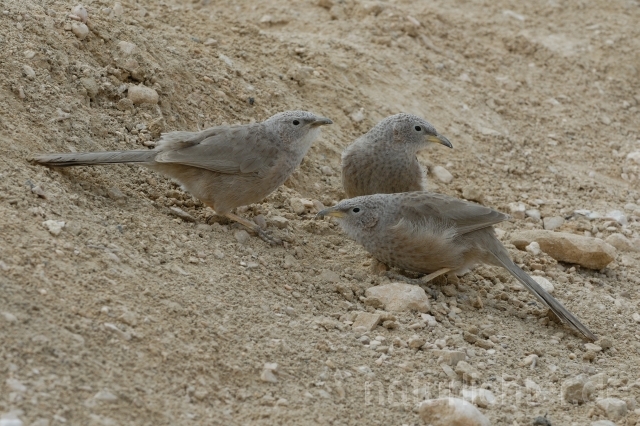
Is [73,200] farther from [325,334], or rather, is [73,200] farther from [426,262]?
[426,262]

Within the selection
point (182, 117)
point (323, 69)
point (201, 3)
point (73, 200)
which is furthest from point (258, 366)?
point (201, 3)

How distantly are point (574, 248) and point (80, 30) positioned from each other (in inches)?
166

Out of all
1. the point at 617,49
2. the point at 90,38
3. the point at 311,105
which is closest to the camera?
the point at 90,38

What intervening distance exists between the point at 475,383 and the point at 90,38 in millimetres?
4016

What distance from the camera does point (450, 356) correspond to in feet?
17.3

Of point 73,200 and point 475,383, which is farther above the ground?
point 73,200

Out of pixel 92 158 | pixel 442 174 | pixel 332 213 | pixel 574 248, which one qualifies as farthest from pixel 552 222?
pixel 92 158

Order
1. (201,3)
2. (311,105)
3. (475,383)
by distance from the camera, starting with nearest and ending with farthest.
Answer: (475,383)
(311,105)
(201,3)

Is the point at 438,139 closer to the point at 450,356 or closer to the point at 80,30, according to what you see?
the point at 450,356

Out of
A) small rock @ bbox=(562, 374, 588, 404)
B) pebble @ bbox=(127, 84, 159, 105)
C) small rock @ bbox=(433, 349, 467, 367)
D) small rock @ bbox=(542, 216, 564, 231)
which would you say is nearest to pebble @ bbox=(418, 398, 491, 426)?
small rock @ bbox=(433, 349, 467, 367)

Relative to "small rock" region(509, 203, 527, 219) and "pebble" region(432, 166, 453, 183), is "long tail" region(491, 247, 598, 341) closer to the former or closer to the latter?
"small rock" region(509, 203, 527, 219)

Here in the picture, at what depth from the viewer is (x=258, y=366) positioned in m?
4.70

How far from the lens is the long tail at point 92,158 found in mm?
5672

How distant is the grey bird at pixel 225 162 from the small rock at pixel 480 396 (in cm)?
191
